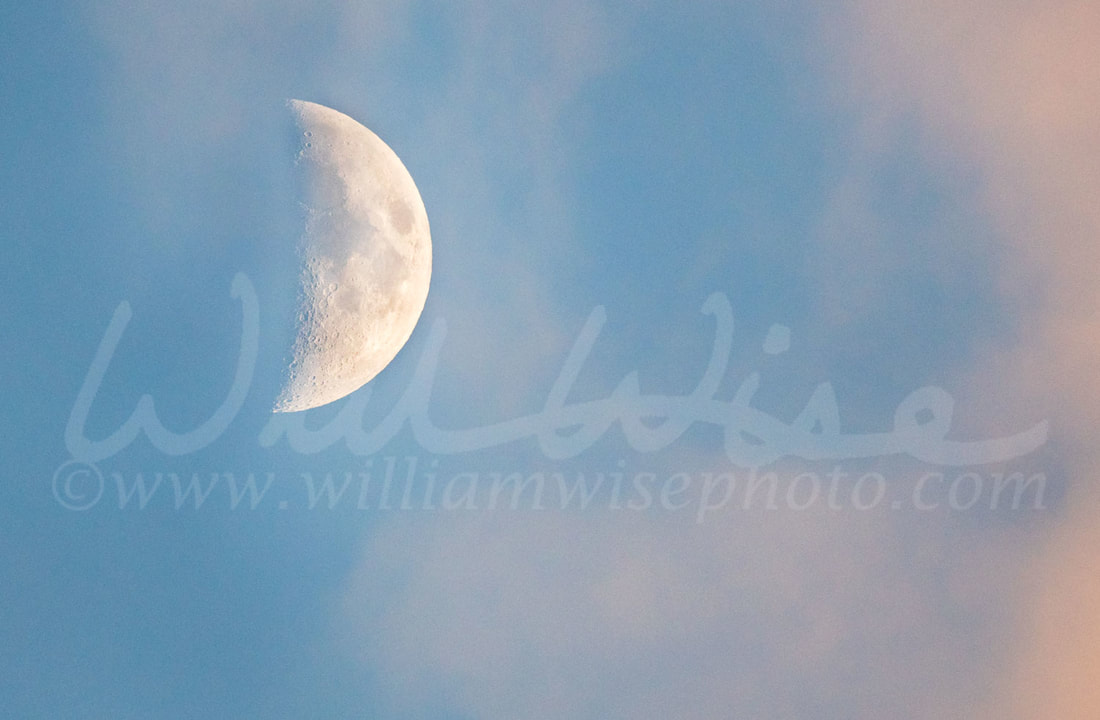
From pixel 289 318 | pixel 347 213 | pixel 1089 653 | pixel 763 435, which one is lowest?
pixel 1089 653

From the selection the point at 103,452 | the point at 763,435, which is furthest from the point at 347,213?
the point at 763,435

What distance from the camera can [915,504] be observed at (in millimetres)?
10773

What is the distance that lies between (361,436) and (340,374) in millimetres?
1035

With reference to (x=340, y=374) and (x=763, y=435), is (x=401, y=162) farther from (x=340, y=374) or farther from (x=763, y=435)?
(x=763, y=435)

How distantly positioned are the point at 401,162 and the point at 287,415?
4.47m

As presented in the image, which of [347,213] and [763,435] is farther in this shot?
[763,435]

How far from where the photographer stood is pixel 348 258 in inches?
380


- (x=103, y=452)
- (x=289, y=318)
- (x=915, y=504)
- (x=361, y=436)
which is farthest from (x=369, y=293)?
(x=915, y=504)

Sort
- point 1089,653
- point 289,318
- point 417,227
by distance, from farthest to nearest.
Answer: point 1089,653
point 417,227
point 289,318

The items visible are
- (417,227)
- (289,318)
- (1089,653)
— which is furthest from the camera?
(1089,653)

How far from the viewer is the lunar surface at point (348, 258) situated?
9633mm

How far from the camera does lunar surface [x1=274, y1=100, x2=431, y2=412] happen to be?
9.63 m

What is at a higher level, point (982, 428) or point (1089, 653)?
point (982, 428)

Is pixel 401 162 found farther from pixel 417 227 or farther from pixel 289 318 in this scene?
pixel 289 318
